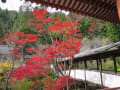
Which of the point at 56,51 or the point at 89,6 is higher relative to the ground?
the point at 89,6

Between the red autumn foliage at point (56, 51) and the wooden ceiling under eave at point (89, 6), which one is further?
the red autumn foliage at point (56, 51)

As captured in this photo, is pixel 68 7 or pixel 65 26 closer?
pixel 68 7

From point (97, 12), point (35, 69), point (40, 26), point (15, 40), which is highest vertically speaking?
point (40, 26)

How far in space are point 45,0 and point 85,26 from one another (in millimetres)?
21632

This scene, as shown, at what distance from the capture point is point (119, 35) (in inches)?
685

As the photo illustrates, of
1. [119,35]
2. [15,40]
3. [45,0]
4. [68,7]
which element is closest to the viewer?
[45,0]

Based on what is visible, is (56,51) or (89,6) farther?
(56,51)

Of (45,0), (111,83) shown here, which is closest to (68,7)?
(45,0)

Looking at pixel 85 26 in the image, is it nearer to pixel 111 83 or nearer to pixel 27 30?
pixel 27 30

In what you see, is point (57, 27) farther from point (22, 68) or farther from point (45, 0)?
point (45, 0)

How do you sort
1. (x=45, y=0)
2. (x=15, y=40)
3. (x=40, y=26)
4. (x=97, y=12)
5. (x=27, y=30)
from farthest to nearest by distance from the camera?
(x=27, y=30) < (x=40, y=26) < (x=15, y=40) < (x=97, y=12) < (x=45, y=0)

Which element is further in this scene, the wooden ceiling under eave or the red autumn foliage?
the red autumn foliage

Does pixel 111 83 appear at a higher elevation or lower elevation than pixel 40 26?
lower

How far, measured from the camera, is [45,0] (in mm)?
2482
